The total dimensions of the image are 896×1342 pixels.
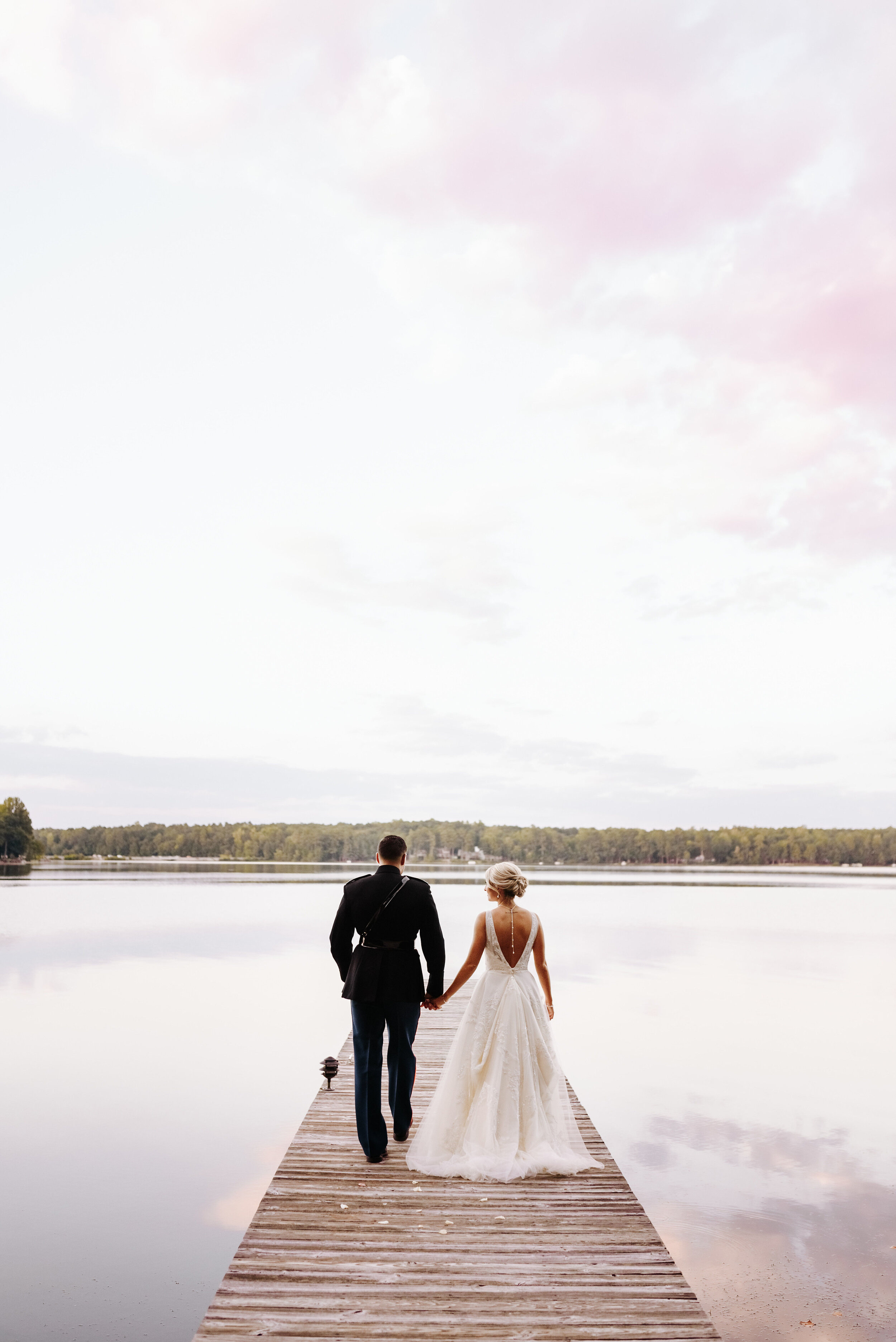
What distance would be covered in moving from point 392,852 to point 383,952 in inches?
24.0

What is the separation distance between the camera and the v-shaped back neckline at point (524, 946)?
6332mm

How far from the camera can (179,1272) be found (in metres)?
7.19

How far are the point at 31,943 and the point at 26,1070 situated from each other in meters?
16.1

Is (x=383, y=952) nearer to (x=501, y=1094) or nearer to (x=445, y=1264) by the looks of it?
(x=501, y=1094)

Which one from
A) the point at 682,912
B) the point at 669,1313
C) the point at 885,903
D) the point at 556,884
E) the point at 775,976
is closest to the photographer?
the point at 669,1313

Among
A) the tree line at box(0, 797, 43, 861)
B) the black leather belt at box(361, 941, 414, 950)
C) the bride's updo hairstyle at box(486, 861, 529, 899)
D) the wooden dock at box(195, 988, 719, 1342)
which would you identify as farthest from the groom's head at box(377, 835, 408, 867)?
the tree line at box(0, 797, 43, 861)

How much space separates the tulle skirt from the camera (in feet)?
20.1

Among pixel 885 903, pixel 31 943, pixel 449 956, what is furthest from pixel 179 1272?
pixel 885 903

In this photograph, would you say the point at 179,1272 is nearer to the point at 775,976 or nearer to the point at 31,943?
the point at 775,976

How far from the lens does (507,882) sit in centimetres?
629

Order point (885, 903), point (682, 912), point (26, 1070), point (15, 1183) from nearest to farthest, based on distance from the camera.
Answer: point (15, 1183)
point (26, 1070)
point (682, 912)
point (885, 903)

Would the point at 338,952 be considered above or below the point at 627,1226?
above

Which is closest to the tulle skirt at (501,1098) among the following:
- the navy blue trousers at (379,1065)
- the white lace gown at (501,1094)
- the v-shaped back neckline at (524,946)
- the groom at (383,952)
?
the white lace gown at (501,1094)

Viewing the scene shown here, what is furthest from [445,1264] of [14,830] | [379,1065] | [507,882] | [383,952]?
[14,830]
